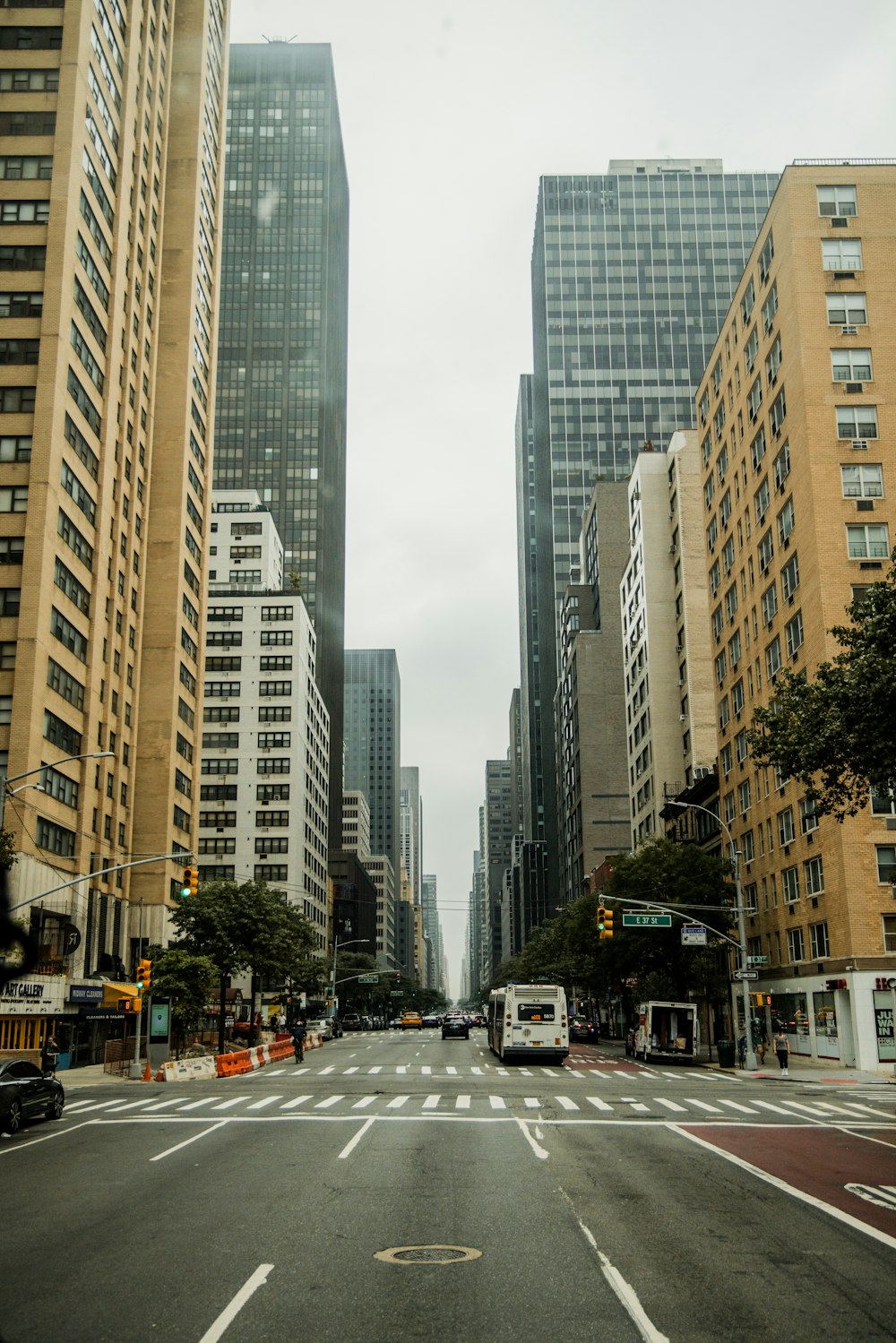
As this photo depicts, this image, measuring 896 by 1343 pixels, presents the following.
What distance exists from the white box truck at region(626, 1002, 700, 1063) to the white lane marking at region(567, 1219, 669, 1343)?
4243 cm

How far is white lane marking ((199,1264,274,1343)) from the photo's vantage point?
891cm

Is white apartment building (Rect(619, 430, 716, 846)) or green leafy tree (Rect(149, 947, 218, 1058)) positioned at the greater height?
white apartment building (Rect(619, 430, 716, 846))

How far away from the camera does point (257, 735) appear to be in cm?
12388

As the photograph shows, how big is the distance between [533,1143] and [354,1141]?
3286 mm

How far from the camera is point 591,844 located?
13925cm

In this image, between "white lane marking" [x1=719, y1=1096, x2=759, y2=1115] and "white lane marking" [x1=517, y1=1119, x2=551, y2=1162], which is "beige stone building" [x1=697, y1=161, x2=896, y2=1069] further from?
"white lane marking" [x1=517, y1=1119, x2=551, y2=1162]

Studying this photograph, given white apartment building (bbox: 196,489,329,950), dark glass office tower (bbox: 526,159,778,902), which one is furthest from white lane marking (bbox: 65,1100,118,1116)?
dark glass office tower (bbox: 526,159,778,902)

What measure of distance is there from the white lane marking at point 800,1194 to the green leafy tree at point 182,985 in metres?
33.5

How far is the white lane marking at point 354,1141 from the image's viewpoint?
19.3 metres

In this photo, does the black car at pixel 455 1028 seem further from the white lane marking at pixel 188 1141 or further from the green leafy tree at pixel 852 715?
the white lane marking at pixel 188 1141

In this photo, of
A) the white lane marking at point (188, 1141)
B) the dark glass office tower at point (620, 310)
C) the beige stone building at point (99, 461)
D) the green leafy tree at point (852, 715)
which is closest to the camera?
the white lane marking at point (188, 1141)

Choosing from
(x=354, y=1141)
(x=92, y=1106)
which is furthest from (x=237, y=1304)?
(x=92, y=1106)

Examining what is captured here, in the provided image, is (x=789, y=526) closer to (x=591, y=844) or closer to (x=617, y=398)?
(x=591, y=844)

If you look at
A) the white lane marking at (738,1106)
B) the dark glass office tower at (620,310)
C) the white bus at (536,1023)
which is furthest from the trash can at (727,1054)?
the dark glass office tower at (620,310)
